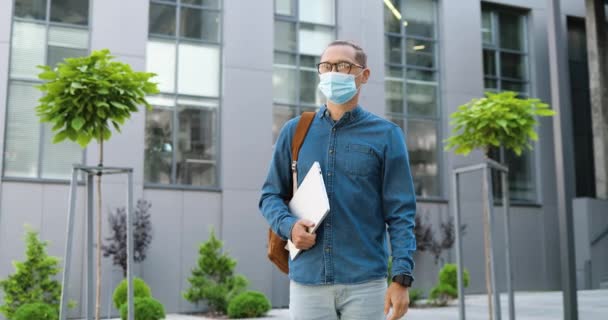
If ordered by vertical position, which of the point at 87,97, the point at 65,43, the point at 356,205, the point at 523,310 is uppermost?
the point at 65,43

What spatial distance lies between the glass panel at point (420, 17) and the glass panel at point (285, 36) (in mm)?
3783

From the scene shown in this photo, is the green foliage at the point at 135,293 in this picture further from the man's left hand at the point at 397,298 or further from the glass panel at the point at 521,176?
the glass panel at the point at 521,176

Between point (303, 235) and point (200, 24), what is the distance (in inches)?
633

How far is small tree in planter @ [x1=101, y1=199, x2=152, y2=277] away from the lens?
15688mm

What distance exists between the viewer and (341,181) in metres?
2.93

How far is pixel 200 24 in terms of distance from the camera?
18.2m

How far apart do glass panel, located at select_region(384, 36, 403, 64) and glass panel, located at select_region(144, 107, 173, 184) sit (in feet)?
21.9

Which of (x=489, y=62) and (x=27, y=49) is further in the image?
(x=489, y=62)

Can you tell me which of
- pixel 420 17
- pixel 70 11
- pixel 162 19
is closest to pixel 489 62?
pixel 420 17

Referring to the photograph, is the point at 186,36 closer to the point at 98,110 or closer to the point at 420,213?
the point at 420,213

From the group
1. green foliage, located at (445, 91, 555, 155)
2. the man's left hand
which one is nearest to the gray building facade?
green foliage, located at (445, 91, 555, 155)

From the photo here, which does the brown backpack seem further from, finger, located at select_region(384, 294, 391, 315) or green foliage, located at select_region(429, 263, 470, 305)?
green foliage, located at select_region(429, 263, 470, 305)

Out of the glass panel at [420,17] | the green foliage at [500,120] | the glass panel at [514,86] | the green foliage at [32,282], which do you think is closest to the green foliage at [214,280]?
the green foliage at [32,282]

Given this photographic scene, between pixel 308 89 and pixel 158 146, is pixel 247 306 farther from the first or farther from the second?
pixel 308 89
